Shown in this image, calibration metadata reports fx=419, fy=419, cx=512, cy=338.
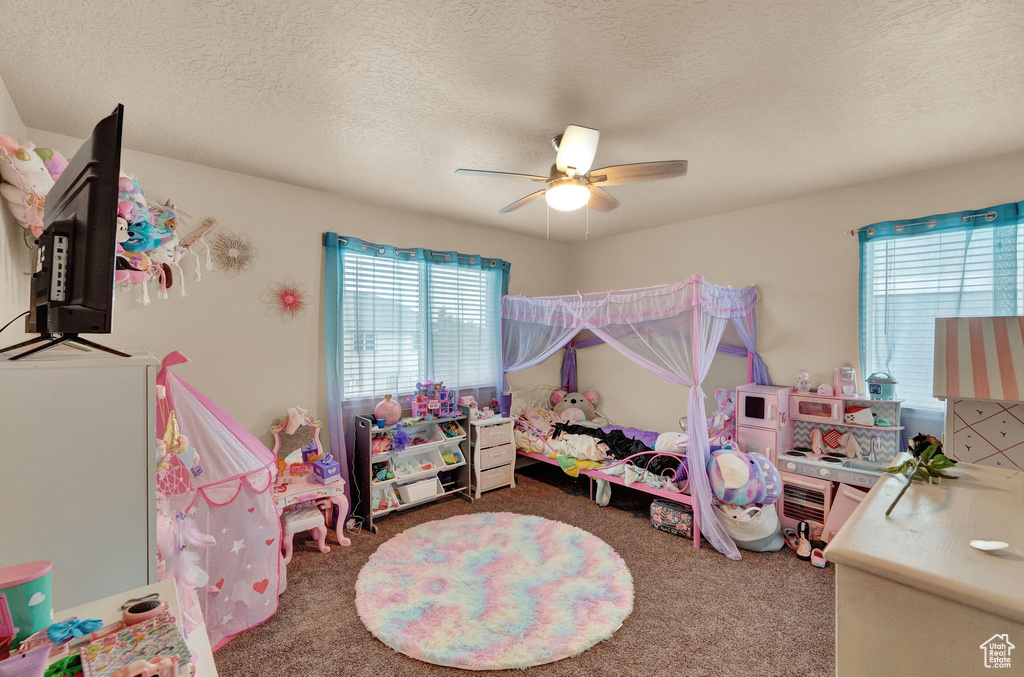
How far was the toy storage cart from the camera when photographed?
12.0 ft

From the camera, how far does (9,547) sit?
3.25 feet

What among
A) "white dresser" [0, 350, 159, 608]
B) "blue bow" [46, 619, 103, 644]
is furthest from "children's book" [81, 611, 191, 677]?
"white dresser" [0, 350, 159, 608]

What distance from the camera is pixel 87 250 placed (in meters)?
1.07

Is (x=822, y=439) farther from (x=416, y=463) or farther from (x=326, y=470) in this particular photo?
(x=326, y=470)

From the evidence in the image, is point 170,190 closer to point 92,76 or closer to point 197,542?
point 92,76

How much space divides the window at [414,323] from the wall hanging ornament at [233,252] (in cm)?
71

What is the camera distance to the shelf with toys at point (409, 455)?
369 centimetres

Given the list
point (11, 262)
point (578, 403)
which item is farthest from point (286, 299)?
point (578, 403)

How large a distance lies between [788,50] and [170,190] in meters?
3.78

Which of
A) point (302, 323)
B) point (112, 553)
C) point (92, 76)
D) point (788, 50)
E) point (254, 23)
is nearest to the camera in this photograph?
point (112, 553)

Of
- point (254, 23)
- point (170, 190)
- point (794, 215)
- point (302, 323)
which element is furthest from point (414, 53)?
point (794, 215)

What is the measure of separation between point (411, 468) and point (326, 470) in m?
0.85

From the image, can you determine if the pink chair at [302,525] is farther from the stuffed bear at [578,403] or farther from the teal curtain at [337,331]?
the stuffed bear at [578,403]

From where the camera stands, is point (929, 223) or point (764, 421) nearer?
point (929, 223)
